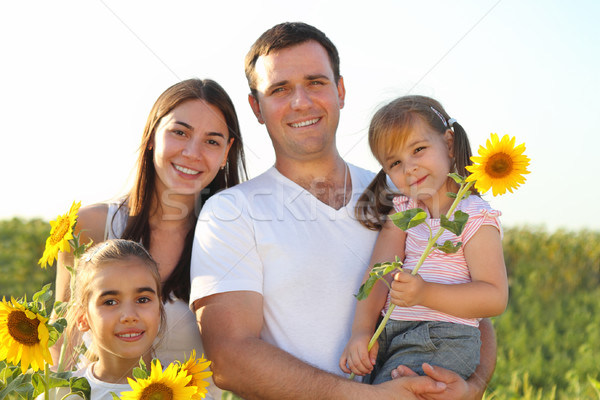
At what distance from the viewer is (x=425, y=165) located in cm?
274

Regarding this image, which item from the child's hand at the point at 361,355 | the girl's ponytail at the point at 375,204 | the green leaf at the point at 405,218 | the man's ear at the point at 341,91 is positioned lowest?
the child's hand at the point at 361,355

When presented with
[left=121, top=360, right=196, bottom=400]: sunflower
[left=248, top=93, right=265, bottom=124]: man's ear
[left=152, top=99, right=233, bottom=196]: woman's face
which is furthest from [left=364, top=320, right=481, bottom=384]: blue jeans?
[left=248, top=93, right=265, bottom=124]: man's ear

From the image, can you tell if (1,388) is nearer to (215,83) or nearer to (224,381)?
(224,381)

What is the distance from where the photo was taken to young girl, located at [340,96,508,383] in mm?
2512

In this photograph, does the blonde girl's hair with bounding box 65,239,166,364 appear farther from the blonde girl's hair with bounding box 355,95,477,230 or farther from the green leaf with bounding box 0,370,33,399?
the blonde girl's hair with bounding box 355,95,477,230

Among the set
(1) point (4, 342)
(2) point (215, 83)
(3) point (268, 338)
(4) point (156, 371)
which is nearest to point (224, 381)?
(3) point (268, 338)

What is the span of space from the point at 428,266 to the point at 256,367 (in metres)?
0.91

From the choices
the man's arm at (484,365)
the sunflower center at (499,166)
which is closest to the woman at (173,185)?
the man's arm at (484,365)

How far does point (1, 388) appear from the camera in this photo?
212cm

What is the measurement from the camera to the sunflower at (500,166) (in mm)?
A: 2156

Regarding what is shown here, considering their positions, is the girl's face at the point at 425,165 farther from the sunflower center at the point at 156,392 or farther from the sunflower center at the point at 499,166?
the sunflower center at the point at 156,392

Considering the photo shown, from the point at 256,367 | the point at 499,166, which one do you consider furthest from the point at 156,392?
the point at 499,166

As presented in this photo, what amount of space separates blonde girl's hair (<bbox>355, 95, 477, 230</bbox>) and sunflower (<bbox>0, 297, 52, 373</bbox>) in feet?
5.58

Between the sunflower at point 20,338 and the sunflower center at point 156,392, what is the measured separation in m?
0.38
